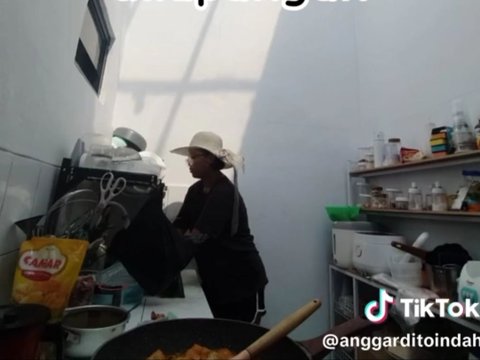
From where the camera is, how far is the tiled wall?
2.36 ft

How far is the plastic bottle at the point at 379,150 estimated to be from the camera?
6.36 feet

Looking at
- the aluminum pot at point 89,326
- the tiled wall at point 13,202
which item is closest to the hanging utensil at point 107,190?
the tiled wall at point 13,202

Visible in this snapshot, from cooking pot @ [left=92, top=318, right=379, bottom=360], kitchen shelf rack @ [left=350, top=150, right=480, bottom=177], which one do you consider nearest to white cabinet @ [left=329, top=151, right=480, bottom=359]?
kitchen shelf rack @ [left=350, top=150, right=480, bottom=177]

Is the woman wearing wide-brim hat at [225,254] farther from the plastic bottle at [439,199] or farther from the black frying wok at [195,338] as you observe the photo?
the plastic bottle at [439,199]

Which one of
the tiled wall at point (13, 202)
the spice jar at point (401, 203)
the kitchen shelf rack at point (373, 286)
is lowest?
the kitchen shelf rack at point (373, 286)

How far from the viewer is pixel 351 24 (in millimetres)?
2479

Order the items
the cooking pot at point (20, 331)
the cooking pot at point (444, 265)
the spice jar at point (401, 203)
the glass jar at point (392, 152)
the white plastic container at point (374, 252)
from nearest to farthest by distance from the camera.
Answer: the cooking pot at point (20, 331), the cooking pot at point (444, 265), the white plastic container at point (374, 252), the spice jar at point (401, 203), the glass jar at point (392, 152)

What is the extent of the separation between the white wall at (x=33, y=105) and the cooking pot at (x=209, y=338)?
43 centimetres

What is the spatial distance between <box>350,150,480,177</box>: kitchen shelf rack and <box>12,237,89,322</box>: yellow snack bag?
1.68 meters

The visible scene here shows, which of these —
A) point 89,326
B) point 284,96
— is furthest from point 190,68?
point 89,326

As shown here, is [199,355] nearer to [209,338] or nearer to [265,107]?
[209,338]

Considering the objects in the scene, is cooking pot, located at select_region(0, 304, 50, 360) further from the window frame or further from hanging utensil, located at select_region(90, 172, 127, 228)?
the window frame

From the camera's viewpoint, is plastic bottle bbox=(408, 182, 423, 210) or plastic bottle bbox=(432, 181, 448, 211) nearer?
plastic bottle bbox=(432, 181, 448, 211)

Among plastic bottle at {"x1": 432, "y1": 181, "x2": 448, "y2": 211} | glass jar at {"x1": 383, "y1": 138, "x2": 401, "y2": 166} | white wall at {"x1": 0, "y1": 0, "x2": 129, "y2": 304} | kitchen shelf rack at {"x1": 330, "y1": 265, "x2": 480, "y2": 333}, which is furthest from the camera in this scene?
glass jar at {"x1": 383, "y1": 138, "x2": 401, "y2": 166}
